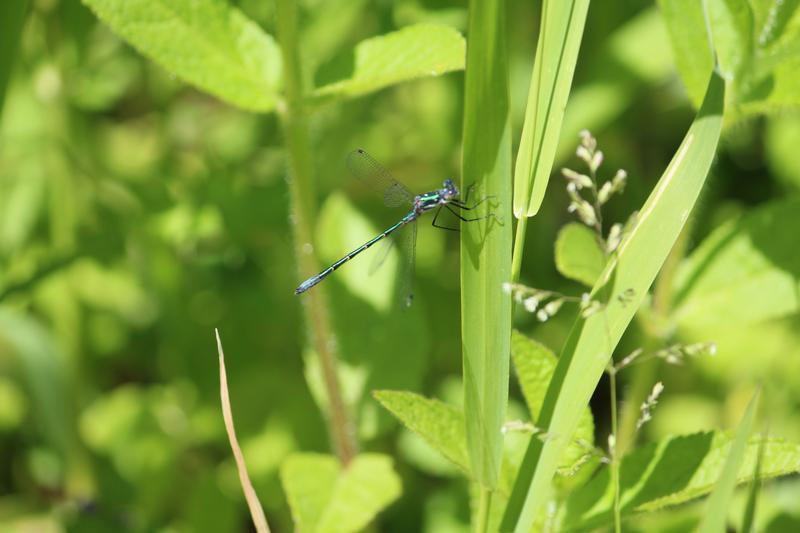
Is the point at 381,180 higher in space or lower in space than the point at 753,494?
higher

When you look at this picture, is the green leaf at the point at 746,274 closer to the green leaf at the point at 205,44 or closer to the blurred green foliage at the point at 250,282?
the blurred green foliage at the point at 250,282

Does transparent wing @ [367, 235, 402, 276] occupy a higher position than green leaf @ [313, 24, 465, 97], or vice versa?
green leaf @ [313, 24, 465, 97]

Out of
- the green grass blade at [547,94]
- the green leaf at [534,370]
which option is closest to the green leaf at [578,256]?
the green leaf at [534,370]

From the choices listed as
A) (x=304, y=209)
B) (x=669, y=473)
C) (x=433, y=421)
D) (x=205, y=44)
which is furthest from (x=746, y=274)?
(x=205, y=44)

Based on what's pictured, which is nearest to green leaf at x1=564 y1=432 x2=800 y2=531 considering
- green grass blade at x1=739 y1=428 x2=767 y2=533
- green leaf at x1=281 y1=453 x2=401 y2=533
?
green grass blade at x1=739 y1=428 x2=767 y2=533

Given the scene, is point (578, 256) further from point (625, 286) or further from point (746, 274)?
point (746, 274)

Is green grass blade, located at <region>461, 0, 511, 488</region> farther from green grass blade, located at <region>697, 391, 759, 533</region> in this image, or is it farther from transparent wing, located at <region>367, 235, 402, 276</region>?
transparent wing, located at <region>367, 235, 402, 276</region>

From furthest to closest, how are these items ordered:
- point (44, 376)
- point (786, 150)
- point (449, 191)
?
1. point (786, 150)
2. point (44, 376)
3. point (449, 191)
